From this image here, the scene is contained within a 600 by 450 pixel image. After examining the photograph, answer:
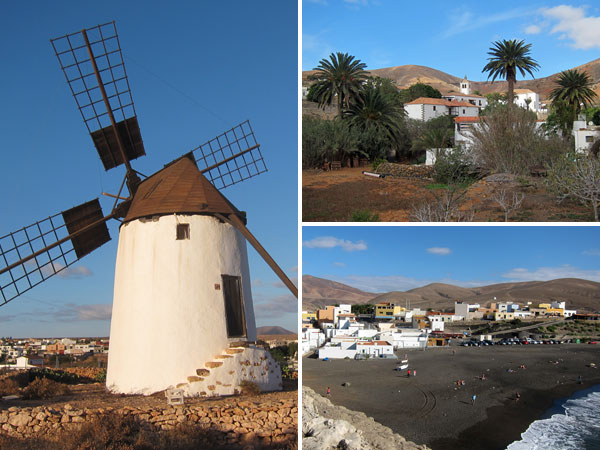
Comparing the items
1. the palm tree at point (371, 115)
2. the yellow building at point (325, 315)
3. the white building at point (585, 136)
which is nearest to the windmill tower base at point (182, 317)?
the palm tree at point (371, 115)

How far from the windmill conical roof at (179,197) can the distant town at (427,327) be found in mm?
10517

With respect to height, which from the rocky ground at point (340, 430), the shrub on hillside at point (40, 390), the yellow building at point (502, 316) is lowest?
the yellow building at point (502, 316)

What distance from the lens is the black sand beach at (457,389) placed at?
1300cm

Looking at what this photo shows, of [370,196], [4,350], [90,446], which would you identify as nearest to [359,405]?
[370,196]

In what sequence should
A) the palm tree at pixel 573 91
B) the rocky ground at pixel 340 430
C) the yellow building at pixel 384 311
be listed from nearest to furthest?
the rocky ground at pixel 340 430, the palm tree at pixel 573 91, the yellow building at pixel 384 311

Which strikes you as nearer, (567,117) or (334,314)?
(567,117)

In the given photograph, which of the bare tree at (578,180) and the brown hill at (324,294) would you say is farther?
the brown hill at (324,294)

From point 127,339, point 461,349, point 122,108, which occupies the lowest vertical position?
point 461,349

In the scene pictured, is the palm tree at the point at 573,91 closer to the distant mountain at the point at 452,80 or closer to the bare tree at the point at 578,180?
the bare tree at the point at 578,180

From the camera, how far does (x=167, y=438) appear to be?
7168mm

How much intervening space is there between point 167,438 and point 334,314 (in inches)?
755

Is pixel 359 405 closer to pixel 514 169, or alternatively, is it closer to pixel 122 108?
pixel 514 169

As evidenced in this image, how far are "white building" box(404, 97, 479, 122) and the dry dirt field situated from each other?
15.9 m

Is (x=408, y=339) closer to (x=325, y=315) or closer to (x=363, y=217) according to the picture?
(x=325, y=315)
